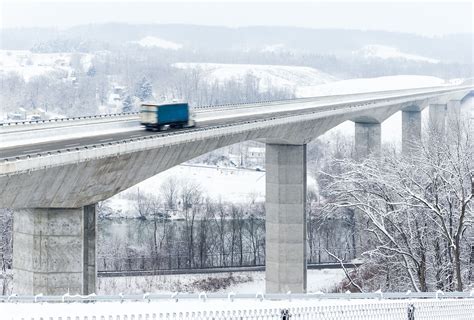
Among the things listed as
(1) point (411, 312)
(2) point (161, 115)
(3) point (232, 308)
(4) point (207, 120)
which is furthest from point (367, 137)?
(3) point (232, 308)

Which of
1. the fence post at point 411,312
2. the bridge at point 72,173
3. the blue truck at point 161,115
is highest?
the blue truck at point 161,115

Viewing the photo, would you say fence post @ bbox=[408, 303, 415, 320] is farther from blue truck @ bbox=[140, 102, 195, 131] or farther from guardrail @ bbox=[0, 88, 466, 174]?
blue truck @ bbox=[140, 102, 195, 131]

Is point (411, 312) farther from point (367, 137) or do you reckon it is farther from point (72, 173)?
point (367, 137)

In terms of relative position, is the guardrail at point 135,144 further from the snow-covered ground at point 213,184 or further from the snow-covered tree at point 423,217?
the snow-covered ground at point 213,184

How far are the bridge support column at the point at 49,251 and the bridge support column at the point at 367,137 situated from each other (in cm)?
5023

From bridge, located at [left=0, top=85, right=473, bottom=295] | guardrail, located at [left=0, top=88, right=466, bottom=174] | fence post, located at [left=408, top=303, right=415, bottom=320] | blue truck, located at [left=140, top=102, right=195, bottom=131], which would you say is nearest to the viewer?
fence post, located at [left=408, top=303, right=415, bottom=320]

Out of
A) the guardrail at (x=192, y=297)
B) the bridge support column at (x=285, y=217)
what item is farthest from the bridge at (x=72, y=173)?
the guardrail at (x=192, y=297)

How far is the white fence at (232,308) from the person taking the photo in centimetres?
1627

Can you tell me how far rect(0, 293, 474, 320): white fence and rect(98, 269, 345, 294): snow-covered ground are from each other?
35.6m

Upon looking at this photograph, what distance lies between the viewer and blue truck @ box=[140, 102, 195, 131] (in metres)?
36.6

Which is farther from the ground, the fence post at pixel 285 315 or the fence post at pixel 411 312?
the fence post at pixel 285 315

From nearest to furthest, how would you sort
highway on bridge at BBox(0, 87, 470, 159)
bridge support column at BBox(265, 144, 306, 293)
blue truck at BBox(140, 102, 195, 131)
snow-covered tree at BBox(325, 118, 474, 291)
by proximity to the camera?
highway on bridge at BBox(0, 87, 470, 159) < snow-covered tree at BBox(325, 118, 474, 291) < blue truck at BBox(140, 102, 195, 131) < bridge support column at BBox(265, 144, 306, 293)

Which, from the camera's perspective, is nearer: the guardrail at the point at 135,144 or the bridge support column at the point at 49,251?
the guardrail at the point at 135,144

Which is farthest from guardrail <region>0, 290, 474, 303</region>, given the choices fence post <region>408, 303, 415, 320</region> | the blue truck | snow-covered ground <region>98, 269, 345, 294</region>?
snow-covered ground <region>98, 269, 345, 294</region>
